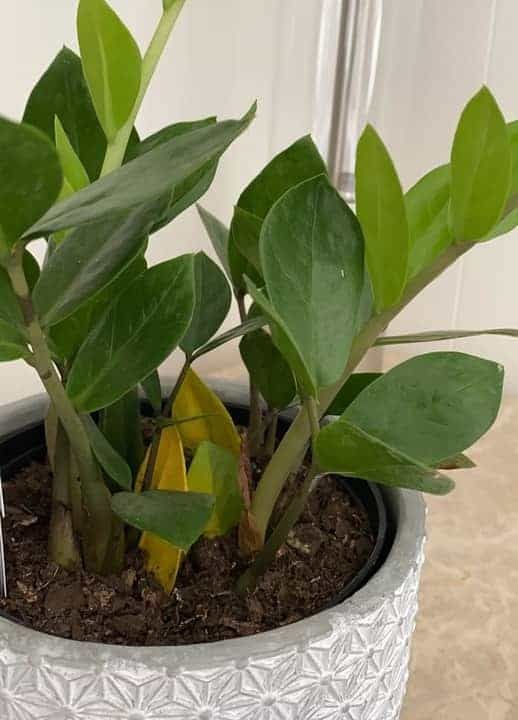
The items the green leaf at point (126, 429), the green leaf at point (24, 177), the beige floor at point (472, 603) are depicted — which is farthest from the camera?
the beige floor at point (472, 603)

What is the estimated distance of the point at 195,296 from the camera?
337 mm

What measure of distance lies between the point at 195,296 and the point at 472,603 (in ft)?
1.30

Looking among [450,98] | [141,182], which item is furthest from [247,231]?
[450,98]

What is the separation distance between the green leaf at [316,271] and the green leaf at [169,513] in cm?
6

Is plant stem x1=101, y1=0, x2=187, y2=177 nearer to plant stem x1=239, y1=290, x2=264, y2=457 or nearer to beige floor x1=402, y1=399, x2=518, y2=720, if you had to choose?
plant stem x1=239, y1=290, x2=264, y2=457

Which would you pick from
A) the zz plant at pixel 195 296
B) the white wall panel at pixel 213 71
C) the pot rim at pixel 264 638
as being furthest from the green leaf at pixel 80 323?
the white wall panel at pixel 213 71

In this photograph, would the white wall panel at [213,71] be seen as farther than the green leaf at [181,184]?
Yes

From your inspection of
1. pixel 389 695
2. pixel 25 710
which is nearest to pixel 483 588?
pixel 389 695

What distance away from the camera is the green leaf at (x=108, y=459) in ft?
1.10

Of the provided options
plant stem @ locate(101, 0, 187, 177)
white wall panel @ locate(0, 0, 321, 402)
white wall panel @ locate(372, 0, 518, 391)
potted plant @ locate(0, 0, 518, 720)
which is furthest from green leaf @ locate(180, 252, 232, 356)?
white wall panel @ locate(372, 0, 518, 391)

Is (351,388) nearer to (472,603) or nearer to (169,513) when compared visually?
(169,513)

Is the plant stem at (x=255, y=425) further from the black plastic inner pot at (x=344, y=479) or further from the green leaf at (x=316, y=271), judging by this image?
the green leaf at (x=316, y=271)

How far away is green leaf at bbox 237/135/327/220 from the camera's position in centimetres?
35

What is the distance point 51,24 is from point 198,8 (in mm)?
151
